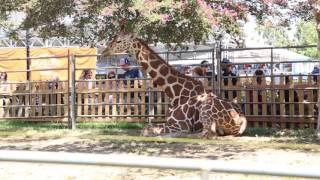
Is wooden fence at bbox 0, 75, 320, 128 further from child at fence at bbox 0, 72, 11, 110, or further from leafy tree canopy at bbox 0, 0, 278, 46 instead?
leafy tree canopy at bbox 0, 0, 278, 46

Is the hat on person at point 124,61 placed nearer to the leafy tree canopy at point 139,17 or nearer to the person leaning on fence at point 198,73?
the person leaning on fence at point 198,73

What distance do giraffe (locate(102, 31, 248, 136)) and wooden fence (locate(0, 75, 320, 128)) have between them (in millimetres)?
1571

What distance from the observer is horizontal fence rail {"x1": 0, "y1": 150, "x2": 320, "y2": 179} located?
3135mm

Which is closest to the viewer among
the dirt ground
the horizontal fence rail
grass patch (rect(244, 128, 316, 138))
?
the horizontal fence rail

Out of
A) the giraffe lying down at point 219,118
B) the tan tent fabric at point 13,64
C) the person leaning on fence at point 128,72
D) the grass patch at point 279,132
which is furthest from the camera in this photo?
the tan tent fabric at point 13,64

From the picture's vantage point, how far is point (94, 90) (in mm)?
14977

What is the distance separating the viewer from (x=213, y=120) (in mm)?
11797

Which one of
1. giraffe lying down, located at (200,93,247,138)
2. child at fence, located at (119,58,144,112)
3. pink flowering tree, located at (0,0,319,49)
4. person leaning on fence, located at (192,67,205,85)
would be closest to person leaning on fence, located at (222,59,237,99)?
person leaning on fence, located at (192,67,205,85)

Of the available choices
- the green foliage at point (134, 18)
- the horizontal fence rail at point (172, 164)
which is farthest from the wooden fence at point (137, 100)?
the horizontal fence rail at point (172, 164)

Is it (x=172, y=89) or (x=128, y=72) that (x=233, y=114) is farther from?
(x=128, y=72)

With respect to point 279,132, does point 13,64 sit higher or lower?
higher

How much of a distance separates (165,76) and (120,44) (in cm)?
135

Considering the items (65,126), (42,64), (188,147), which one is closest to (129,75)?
(65,126)

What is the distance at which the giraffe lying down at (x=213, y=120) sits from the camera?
11.8 m
